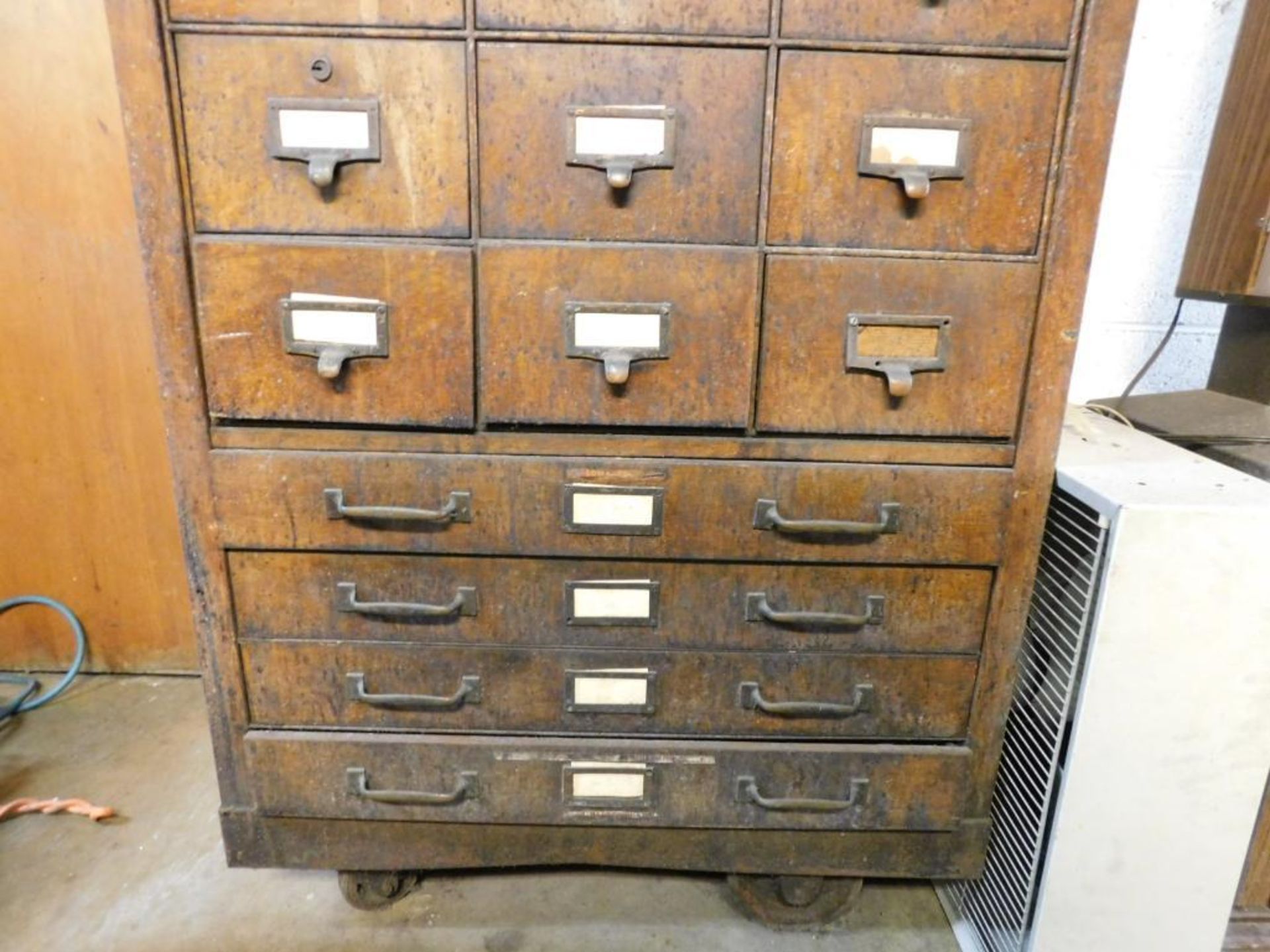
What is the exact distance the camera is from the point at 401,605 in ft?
3.22

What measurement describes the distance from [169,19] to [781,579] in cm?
86

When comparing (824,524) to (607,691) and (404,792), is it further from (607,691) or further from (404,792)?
(404,792)

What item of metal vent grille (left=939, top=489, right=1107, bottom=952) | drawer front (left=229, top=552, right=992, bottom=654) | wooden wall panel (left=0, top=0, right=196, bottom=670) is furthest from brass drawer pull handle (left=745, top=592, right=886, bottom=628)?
wooden wall panel (left=0, top=0, right=196, bottom=670)

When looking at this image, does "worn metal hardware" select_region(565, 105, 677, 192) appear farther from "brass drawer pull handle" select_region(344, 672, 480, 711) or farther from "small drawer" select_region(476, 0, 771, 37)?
"brass drawer pull handle" select_region(344, 672, 480, 711)

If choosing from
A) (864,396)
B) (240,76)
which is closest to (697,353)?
(864,396)

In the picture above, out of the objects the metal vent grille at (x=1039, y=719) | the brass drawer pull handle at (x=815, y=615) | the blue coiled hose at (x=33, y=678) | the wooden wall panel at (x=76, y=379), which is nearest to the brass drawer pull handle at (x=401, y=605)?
the brass drawer pull handle at (x=815, y=615)

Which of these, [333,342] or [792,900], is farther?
[792,900]

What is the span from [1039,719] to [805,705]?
0.28 metres

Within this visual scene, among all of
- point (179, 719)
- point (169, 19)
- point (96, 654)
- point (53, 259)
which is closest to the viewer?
point (169, 19)

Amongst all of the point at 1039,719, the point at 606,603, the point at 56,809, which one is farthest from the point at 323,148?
the point at 56,809

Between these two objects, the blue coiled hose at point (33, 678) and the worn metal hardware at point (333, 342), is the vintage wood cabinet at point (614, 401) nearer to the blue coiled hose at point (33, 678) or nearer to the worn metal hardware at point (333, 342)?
the worn metal hardware at point (333, 342)

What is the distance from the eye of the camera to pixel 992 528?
957 mm

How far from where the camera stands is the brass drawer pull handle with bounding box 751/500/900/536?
938mm

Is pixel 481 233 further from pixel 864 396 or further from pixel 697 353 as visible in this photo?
pixel 864 396
